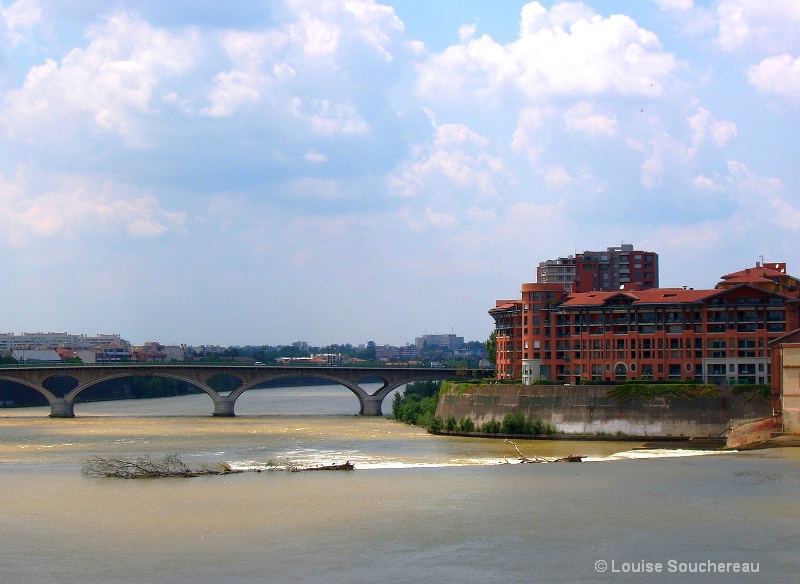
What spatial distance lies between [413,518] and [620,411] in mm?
38359

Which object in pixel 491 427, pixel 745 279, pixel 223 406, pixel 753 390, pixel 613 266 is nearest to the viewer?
pixel 753 390

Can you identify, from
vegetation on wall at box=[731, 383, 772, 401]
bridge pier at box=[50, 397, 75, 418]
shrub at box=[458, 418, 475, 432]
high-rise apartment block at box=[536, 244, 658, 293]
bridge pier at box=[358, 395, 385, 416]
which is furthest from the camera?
high-rise apartment block at box=[536, 244, 658, 293]

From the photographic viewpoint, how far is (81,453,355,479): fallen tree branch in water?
57.6 metres

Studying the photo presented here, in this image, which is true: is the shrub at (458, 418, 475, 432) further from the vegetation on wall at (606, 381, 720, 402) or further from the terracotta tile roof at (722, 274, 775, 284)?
Answer: the terracotta tile roof at (722, 274, 775, 284)

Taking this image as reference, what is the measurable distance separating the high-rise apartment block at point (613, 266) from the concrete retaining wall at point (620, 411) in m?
53.8

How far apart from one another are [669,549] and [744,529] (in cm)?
488

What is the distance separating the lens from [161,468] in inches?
2306

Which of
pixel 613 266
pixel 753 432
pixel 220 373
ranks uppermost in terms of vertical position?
pixel 613 266

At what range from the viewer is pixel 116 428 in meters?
98.5

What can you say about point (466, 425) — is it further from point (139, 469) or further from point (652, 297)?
point (139, 469)

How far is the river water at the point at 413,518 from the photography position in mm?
36750

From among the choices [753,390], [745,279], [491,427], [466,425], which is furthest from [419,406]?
[753,390]

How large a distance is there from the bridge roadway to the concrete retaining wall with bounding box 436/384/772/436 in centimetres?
3634

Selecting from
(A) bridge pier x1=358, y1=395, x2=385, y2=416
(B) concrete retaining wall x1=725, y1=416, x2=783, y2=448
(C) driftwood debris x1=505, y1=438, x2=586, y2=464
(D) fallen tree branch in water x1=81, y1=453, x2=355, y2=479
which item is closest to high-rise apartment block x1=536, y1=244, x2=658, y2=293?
(A) bridge pier x1=358, y1=395, x2=385, y2=416
